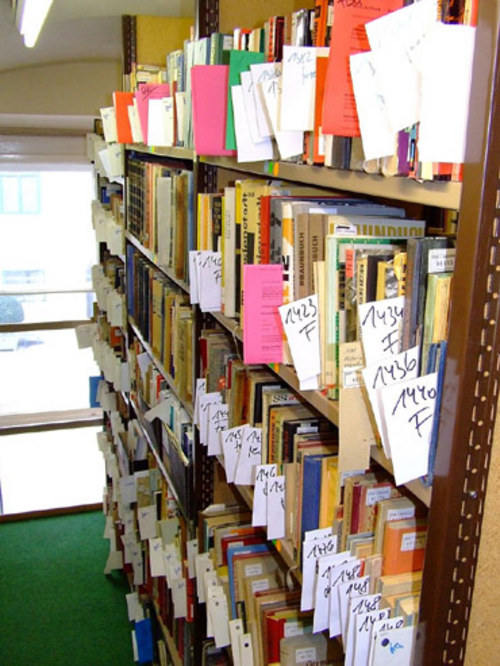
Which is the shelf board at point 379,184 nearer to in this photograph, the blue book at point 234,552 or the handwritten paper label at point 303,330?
the handwritten paper label at point 303,330

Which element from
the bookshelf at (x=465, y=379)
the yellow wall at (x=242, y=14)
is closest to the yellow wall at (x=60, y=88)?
the yellow wall at (x=242, y=14)

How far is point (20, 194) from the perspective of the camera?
5.17 metres

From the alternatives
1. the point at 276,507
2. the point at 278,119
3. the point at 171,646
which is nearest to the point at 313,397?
the point at 276,507

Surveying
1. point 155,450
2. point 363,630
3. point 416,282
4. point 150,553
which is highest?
point 416,282

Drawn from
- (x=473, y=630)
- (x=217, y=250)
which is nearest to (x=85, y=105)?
(x=217, y=250)

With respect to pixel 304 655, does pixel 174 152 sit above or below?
above

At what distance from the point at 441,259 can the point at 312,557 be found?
23.5 inches

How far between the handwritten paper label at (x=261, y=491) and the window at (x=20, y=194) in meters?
4.32

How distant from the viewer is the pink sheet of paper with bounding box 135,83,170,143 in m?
2.27

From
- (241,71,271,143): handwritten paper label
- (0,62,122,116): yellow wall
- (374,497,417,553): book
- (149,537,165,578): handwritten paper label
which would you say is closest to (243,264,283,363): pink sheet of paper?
(241,71,271,143): handwritten paper label

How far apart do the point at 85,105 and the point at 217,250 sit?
3190 millimetres

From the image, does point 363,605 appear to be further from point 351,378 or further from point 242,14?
point 242,14

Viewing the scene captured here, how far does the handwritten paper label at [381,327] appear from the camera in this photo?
90 cm

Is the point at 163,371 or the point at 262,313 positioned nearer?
the point at 262,313
